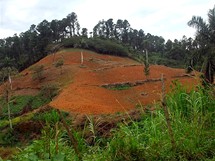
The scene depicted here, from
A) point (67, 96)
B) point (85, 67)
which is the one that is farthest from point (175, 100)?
point (85, 67)

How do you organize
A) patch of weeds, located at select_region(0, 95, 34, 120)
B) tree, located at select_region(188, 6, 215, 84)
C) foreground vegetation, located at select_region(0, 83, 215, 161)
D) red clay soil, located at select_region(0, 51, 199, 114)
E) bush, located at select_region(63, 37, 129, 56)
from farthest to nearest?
bush, located at select_region(63, 37, 129, 56)
patch of weeds, located at select_region(0, 95, 34, 120)
red clay soil, located at select_region(0, 51, 199, 114)
tree, located at select_region(188, 6, 215, 84)
foreground vegetation, located at select_region(0, 83, 215, 161)

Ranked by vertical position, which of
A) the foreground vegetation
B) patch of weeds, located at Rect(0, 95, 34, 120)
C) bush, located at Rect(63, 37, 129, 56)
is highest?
bush, located at Rect(63, 37, 129, 56)

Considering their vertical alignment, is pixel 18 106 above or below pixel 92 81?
below

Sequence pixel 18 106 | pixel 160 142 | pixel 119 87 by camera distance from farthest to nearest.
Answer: pixel 119 87 < pixel 18 106 < pixel 160 142

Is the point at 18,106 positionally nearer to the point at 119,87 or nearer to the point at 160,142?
the point at 119,87

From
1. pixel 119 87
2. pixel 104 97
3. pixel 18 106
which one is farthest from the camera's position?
pixel 119 87

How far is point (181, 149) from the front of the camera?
415cm

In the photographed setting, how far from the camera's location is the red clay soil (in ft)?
109

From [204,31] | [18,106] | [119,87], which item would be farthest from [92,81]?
[204,31]

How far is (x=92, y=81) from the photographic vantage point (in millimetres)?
46594

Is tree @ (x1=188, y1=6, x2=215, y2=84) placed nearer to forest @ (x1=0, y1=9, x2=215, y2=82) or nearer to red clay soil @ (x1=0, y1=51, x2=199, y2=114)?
red clay soil @ (x1=0, y1=51, x2=199, y2=114)

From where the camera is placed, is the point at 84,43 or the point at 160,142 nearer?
the point at 160,142

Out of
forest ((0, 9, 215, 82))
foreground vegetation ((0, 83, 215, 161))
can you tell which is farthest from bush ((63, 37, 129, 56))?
foreground vegetation ((0, 83, 215, 161))

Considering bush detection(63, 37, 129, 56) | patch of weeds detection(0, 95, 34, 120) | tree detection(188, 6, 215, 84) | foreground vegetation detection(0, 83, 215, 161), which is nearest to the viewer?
foreground vegetation detection(0, 83, 215, 161)
